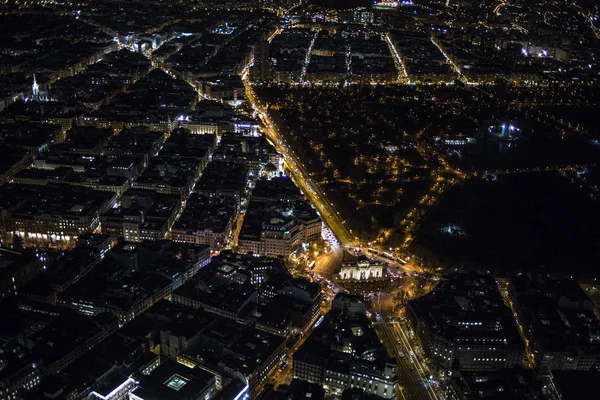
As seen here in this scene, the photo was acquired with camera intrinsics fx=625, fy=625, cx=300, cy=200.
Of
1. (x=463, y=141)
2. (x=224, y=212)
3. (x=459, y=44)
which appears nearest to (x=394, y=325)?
(x=224, y=212)

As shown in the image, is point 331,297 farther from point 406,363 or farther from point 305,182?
point 305,182

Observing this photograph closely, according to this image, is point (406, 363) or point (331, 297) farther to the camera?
point (331, 297)

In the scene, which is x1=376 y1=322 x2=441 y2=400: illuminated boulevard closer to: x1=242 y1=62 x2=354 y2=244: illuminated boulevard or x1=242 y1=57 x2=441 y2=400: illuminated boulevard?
x1=242 y1=57 x2=441 y2=400: illuminated boulevard

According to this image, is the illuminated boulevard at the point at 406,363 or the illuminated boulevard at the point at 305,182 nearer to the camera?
the illuminated boulevard at the point at 406,363

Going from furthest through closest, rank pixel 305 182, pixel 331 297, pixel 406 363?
pixel 305 182, pixel 331 297, pixel 406 363

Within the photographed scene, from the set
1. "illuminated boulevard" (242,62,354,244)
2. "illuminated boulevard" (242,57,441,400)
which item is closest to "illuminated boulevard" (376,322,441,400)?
"illuminated boulevard" (242,57,441,400)

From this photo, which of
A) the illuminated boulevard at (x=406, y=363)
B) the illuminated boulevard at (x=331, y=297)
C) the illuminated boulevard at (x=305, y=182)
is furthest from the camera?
the illuminated boulevard at (x=305, y=182)

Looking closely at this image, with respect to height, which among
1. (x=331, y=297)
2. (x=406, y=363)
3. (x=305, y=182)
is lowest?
(x=305, y=182)

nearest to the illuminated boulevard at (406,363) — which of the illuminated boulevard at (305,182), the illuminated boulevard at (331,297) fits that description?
the illuminated boulevard at (331,297)

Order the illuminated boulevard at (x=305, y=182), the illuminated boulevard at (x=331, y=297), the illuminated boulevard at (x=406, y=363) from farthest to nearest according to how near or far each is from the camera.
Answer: the illuminated boulevard at (x=305, y=182), the illuminated boulevard at (x=331, y=297), the illuminated boulevard at (x=406, y=363)

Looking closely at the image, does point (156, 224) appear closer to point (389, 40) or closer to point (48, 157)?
point (48, 157)

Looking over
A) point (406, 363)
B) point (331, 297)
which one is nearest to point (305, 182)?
point (331, 297)

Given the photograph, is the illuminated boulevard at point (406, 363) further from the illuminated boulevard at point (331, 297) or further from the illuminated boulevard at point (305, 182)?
the illuminated boulevard at point (305, 182)
